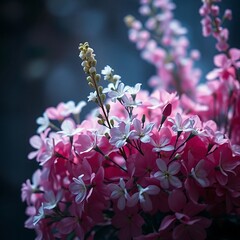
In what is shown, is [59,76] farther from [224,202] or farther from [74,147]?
[224,202]

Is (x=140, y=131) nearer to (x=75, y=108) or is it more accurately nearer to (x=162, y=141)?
(x=162, y=141)

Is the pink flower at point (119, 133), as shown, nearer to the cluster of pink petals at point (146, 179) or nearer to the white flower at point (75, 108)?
the cluster of pink petals at point (146, 179)

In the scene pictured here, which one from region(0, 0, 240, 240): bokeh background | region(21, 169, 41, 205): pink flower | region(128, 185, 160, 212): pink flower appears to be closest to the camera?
region(128, 185, 160, 212): pink flower

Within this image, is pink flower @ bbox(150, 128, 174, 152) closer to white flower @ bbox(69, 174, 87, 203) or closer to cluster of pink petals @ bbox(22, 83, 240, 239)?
cluster of pink petals @ bbox(22, 83, 240, 239)

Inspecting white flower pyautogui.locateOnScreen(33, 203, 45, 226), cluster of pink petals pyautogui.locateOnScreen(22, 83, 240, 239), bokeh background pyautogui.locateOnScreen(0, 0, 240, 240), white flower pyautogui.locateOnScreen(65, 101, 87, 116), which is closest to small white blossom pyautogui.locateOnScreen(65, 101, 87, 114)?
white flower pyautogui.locateOnScreen(65, 101, 87, 116)

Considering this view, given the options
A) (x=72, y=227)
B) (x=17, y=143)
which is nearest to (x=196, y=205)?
(x=72, y=227)

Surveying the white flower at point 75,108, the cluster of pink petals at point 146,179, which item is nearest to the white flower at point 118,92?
the cluster of pink petals at point 146,179
